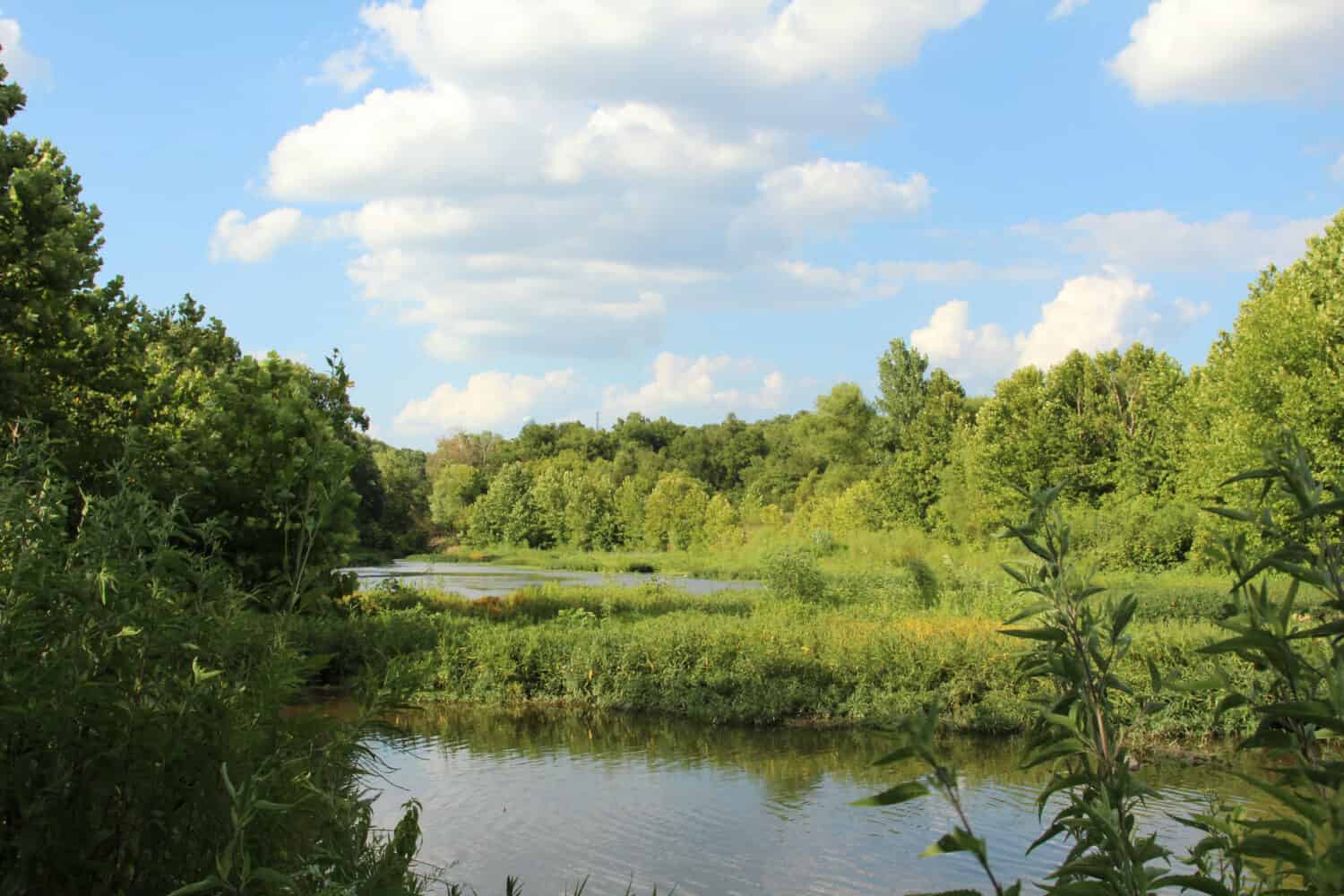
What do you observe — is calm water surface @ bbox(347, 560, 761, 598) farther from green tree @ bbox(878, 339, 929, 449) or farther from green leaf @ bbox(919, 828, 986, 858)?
green leaf @ bbox(919, 828, 986, 858)

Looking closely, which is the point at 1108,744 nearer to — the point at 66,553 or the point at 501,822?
the point at 66,553

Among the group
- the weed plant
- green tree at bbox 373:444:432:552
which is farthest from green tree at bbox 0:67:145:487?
green tree at bbox 373:444:432:552

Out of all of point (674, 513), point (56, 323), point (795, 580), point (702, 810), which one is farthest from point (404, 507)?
point (702, 810)

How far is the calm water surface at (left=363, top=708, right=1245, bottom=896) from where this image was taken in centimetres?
681

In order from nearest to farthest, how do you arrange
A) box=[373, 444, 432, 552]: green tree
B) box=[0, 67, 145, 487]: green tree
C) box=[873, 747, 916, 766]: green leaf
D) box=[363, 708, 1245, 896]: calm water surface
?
box=[873, 747, 916, 766]: green leaf
box=[363, 708, 1245, 896]: calm water surface
box=[0, 67, 145, 487]: green tree
box=[373, 444, 432, 552]: green tree

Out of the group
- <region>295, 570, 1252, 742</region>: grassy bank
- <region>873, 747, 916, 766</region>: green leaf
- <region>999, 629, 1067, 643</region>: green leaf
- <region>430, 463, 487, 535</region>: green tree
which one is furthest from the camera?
<region>430, 463, 487, 535</region>: green tree

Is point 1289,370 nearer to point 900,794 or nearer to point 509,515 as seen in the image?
point 900,794

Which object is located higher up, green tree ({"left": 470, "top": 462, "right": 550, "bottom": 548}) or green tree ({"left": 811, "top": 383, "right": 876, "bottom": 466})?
green tree ({"left": 811, "top": 383, "right": 876, "bottom": 466})

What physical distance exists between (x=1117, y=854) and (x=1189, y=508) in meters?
26.7

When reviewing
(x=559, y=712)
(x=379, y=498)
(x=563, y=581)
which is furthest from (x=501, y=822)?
(x=379, y=498)

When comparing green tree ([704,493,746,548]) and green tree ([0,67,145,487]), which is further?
green tree ([704,493,746,548])

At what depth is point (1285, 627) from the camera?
97cm

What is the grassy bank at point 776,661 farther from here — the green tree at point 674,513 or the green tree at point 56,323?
the green tree at point 674,513

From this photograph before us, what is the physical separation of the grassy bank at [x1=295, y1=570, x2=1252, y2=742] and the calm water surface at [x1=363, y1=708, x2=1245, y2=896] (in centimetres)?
59
